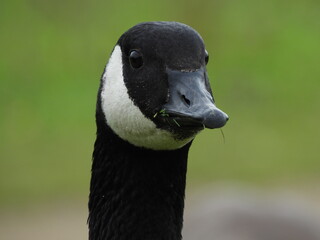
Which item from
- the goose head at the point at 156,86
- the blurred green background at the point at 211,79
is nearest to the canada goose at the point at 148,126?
the goose head at the point at 156,86

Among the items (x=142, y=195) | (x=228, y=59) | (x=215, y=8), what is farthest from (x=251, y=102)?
(x=142, y=195)

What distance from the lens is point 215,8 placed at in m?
11.7

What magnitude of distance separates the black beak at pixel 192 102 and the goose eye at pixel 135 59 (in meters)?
0.18

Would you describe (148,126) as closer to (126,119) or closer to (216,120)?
(126,119)

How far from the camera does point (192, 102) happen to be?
3.33m

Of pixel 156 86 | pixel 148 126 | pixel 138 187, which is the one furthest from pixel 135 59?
pixel 138 187

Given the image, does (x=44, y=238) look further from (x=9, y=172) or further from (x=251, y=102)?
(x=251, y=102)

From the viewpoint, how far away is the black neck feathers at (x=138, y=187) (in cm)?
382

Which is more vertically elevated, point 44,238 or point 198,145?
point 198,145

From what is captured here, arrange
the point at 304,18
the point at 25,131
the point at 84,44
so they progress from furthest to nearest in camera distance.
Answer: the point at 304,18, the point at 84,44, the point at 25,131

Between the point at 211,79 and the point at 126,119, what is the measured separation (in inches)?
286

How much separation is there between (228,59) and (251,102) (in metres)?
1.01

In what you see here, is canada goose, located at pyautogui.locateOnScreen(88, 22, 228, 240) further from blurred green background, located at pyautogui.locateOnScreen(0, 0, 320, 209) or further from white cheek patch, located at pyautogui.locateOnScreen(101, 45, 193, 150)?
blurred green background, located at pyautogui.locateOnScreen(0, 0, 320, 209)

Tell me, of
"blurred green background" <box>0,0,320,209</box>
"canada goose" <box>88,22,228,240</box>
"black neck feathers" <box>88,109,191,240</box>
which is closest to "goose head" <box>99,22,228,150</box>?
"canada goose" <box>88,22,228,240</box>
